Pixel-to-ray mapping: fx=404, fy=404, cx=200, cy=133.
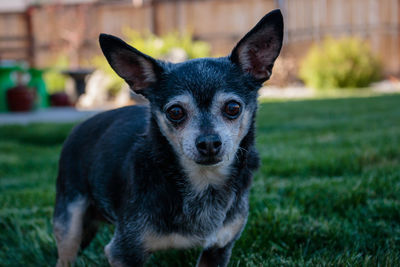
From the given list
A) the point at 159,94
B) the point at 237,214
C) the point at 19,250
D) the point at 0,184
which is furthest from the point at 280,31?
the point at 0,184

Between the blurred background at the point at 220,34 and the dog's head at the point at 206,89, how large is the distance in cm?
1075

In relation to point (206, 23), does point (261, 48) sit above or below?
below

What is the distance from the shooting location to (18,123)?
292 inches

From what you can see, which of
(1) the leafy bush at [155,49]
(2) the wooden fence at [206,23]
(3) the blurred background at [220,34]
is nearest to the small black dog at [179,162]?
(1) the leafy bush at [155,49]

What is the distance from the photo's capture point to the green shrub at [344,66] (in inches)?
549

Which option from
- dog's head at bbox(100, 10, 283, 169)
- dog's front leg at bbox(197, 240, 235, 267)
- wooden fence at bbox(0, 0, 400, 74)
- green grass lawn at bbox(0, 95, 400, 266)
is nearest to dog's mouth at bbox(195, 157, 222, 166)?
dog's head at bbox(100, 10, 283, 169)

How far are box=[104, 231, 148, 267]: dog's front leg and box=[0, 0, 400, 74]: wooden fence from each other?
47.2 ft

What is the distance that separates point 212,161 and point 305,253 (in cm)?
77

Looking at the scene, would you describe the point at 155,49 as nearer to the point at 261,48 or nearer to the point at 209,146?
the point at 261,48

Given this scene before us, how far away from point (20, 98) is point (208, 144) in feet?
28.7

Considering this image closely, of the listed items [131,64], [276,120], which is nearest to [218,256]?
[131,64]

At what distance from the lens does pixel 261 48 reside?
216cm

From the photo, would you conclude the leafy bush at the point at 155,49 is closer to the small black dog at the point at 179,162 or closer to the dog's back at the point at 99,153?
the dog's back at the point at 99,153

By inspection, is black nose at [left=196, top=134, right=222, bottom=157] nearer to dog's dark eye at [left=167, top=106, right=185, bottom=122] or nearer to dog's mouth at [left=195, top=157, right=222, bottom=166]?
dog's mouth at [left=195, top=157, right=222, bottom=166]
